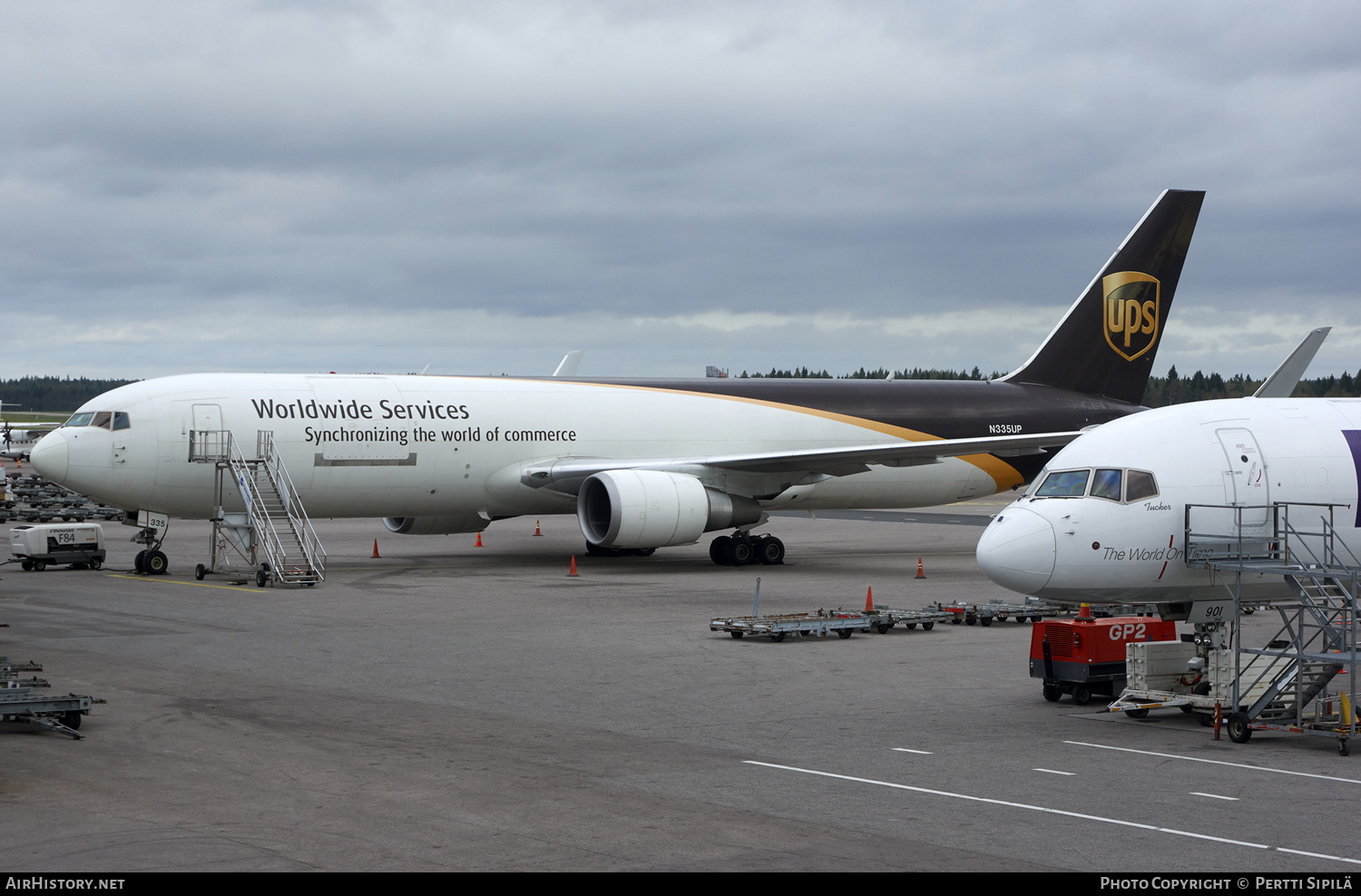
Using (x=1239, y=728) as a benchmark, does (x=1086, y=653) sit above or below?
above

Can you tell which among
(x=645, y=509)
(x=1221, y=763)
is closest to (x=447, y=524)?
(x=645, y=509)

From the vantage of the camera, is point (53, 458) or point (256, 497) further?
point (256, 497)

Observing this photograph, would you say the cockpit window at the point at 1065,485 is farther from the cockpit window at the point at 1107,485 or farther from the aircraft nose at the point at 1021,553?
the aircraft nose at the point at 1021,553

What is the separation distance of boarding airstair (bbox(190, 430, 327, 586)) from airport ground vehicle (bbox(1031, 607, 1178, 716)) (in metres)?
16.1

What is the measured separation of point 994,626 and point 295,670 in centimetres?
1152

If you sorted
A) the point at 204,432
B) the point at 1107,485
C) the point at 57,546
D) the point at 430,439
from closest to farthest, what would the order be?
1. the point at 1107,485
2. the point at 204,432
3. the point at 430,439
4. the point at 57,546

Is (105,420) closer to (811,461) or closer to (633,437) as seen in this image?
(633,437)

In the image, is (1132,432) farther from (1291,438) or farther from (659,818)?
(659,818)

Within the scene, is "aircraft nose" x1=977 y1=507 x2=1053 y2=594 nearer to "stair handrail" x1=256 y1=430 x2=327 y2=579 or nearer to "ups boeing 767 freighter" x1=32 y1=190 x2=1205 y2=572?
"ups boeing 767 freighter" x1=32 y1=190 x2=1205 y2=572

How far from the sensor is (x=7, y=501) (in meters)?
52.7

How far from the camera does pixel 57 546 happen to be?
30.5 m

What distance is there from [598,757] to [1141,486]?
22.2 feet

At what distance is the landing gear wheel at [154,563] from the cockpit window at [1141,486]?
70.3ft
